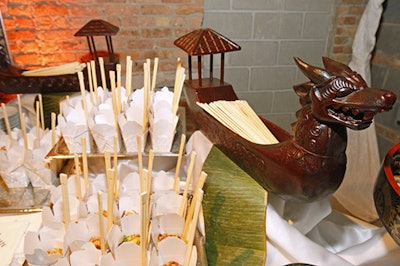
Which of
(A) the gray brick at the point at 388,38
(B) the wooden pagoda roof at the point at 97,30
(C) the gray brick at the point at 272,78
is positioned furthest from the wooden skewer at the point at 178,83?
(A) the gray brick at the point at 388,38

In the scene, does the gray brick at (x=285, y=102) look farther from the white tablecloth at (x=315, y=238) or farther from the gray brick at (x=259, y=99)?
the white tablecloth at (x=315, y=238)

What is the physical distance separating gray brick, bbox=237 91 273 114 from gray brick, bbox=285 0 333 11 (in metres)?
0.65

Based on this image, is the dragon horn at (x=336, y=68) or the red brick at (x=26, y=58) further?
the red brick at (x=26, y=58)

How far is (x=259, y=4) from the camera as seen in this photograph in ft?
7.02

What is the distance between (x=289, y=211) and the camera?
102 centimetres

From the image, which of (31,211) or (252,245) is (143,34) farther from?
(252,245)

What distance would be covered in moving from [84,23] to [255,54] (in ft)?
4.04

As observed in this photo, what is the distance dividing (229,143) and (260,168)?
0.14 meters

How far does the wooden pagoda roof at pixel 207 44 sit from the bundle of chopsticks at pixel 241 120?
191 mm

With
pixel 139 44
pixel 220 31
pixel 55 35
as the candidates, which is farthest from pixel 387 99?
pixel 55 35

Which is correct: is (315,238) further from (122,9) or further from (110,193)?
(122,9)

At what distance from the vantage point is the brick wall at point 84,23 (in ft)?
6.48

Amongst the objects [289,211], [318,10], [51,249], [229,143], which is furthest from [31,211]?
[318,10]

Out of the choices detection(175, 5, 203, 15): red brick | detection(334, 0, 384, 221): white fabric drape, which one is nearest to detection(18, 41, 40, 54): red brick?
detection(175, 5, 203, 15): red brick
